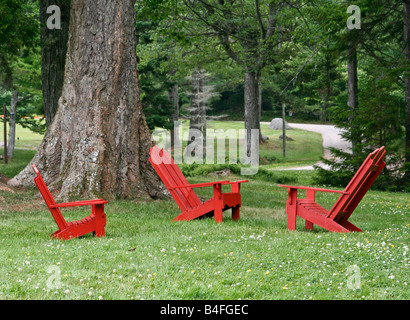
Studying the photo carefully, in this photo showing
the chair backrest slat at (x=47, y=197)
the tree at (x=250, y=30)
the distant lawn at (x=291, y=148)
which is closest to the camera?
the chair backrest slat at (x=47, y=197)

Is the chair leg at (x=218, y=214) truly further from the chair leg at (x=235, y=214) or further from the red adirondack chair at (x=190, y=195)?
the chair leg at (x=235, y=214)

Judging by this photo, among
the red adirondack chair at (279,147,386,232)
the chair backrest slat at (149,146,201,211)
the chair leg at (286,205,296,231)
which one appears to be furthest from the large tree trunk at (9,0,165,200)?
the red adirondack chair at (279,147,386,232)

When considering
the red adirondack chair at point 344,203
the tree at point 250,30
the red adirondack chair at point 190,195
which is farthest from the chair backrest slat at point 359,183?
the tree at point 250,30

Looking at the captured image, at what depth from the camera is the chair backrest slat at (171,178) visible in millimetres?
8258

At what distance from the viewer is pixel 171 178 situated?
8.66m

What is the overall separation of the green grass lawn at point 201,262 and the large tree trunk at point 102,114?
2.27 m

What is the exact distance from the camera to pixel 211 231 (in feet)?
23.3

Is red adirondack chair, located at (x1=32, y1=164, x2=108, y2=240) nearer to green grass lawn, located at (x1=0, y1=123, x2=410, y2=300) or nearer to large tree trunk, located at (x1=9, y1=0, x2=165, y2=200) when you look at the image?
green grass lawn, located at (x1=0, y1=123, x2=410, y2=300)

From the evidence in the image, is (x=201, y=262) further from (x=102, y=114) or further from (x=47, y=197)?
(x=102, y=114)

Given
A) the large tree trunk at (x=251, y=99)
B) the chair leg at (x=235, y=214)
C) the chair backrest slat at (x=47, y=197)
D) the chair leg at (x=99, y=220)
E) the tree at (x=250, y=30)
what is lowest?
the chair leg at (x=235, y=214)

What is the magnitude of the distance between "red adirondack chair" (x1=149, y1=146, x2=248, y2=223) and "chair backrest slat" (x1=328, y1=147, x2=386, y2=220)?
170cm
